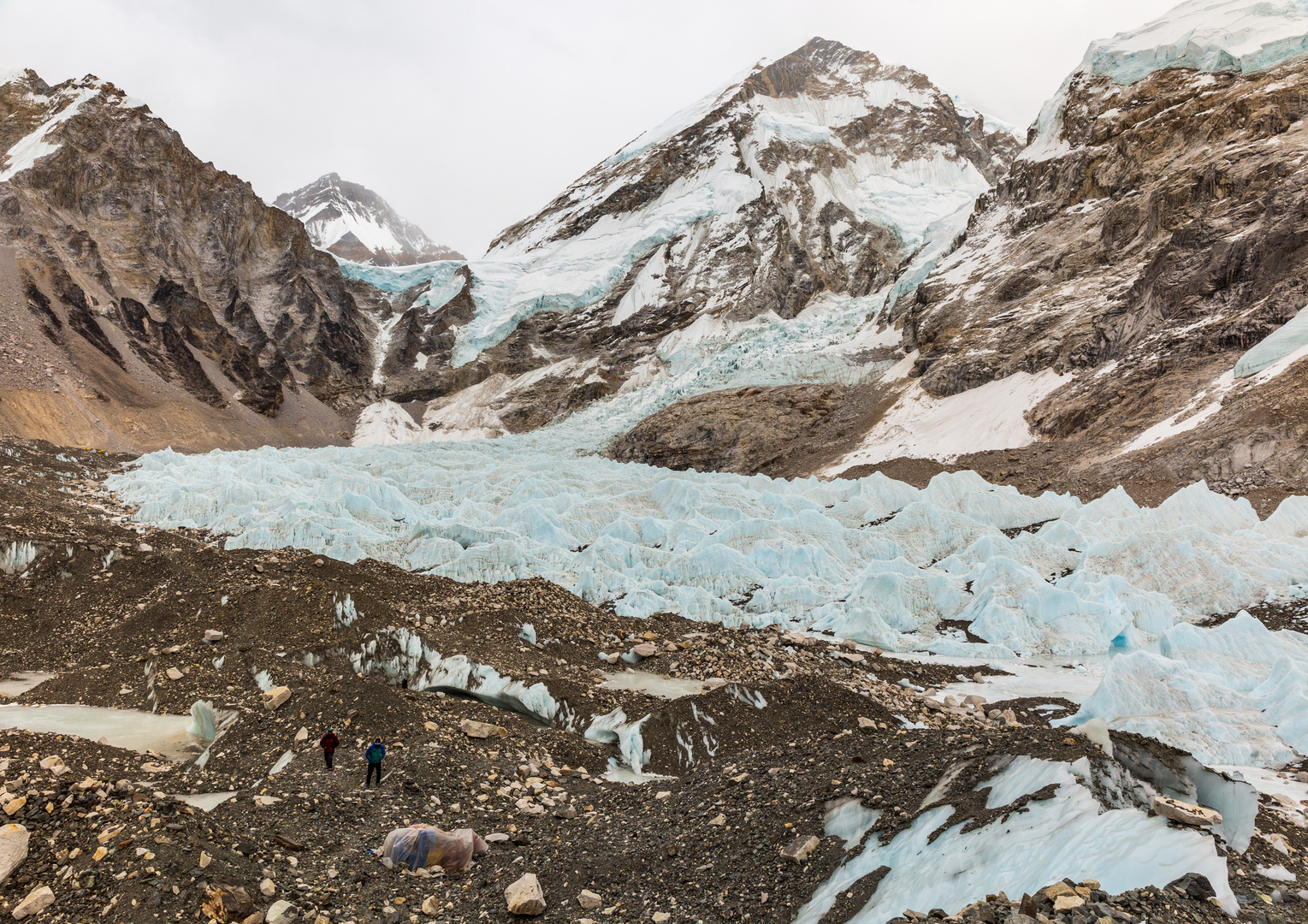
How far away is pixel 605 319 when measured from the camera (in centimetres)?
7588

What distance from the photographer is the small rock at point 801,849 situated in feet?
16.0

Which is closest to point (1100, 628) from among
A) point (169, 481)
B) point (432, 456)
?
point (169, 481)

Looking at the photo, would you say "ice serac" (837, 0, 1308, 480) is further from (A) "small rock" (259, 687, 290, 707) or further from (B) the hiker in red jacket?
(A) "small rock" (259, 687, 290, 707)

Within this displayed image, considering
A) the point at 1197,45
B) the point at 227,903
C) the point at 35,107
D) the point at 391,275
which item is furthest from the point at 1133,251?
the point at 35,107

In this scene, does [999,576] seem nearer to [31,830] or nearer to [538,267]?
[31,830]

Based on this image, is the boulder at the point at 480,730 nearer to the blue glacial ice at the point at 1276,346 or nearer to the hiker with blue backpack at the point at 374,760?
the hiker with blue backpack at the point at 374,760

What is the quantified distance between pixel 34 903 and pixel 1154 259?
43.6 metres

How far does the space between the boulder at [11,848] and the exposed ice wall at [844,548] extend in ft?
33.9

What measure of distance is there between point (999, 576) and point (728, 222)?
69397 millimetres

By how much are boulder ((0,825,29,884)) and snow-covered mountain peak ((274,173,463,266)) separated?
152 m

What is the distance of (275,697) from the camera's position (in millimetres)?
8336

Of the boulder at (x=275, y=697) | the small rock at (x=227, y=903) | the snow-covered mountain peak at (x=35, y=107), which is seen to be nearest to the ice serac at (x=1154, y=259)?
the boulder at (x=275, y=697)

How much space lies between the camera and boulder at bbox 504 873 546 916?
16.6 ft

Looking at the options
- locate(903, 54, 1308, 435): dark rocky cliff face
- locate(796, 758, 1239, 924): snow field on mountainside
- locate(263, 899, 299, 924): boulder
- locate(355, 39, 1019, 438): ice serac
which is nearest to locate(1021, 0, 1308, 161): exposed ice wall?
locate(903, 54, 1308, 435): dark rocky cliff face
